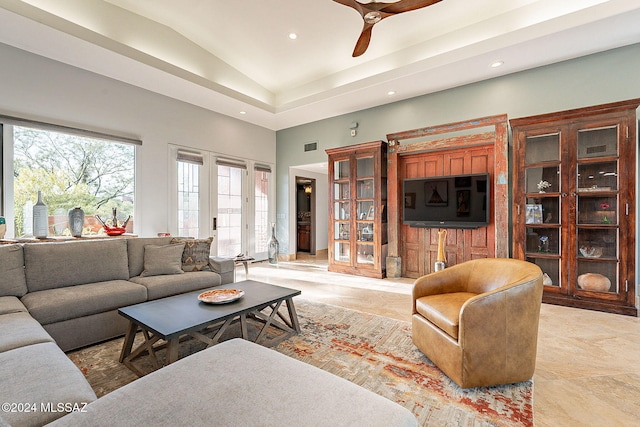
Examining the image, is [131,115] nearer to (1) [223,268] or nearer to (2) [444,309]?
(1) [223,268]

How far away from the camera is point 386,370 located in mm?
2092

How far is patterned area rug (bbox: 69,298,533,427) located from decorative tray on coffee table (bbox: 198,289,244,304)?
44 centimetres

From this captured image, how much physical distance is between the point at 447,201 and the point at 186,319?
4018 mm

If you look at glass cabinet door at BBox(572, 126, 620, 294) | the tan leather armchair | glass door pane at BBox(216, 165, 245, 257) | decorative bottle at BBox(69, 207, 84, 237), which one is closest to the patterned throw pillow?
decorative bottle at BBox(69, 207, 84, 237)

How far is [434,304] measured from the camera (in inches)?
85.8

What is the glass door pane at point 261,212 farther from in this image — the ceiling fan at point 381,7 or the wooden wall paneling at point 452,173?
the ceiling fan at point 381,7

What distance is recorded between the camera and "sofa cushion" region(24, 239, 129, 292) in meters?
2.56

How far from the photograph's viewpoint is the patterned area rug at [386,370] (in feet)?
5.42

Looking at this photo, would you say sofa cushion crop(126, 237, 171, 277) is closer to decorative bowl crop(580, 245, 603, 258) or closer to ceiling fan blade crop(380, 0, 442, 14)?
ceiling fan blade crop(380, 0, 442, 14)

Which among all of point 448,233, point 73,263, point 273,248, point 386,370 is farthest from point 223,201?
point 386,370

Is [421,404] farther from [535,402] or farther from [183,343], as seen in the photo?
[183,343]

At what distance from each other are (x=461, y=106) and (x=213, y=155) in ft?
14.7

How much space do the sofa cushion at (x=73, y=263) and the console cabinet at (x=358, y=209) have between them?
11.5ft

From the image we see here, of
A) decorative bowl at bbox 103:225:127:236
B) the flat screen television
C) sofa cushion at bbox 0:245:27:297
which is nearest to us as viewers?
sofa cushion at bbox 0:245:27:297
